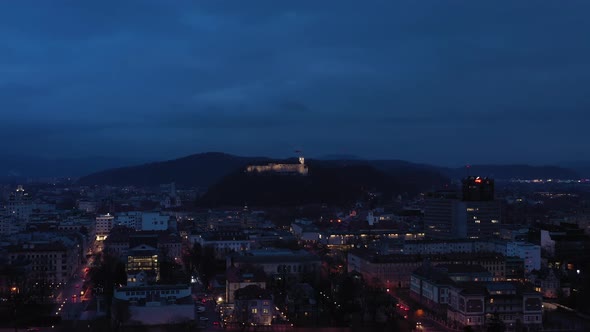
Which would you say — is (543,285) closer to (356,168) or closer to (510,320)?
(510,320)

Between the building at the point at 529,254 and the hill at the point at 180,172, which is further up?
the hill at the point at 180,172

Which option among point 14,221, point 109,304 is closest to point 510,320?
point 109,304

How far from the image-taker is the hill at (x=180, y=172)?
345 feet

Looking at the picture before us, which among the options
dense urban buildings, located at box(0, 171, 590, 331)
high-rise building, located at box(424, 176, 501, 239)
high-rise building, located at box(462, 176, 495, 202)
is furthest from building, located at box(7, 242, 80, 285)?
high-rise building, located at box(462, 176, 495, 202)

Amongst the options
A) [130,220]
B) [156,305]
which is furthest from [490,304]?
[130,220]

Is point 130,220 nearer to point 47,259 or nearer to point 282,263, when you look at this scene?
point 47,259

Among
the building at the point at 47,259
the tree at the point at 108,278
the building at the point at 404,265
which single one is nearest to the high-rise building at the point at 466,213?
the building at the point at 404,265

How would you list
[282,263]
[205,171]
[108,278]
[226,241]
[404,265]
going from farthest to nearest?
[205,171]
[226,241]
[282,263]
[404,265]
[108,278]

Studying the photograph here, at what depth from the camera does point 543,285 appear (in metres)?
21.7

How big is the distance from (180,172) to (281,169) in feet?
151

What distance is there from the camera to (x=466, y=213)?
3400 cm

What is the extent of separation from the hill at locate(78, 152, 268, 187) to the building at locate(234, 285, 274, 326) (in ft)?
266

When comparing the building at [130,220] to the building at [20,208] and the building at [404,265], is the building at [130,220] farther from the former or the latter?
the building at [404,265]

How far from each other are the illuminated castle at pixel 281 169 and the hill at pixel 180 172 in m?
33.1
